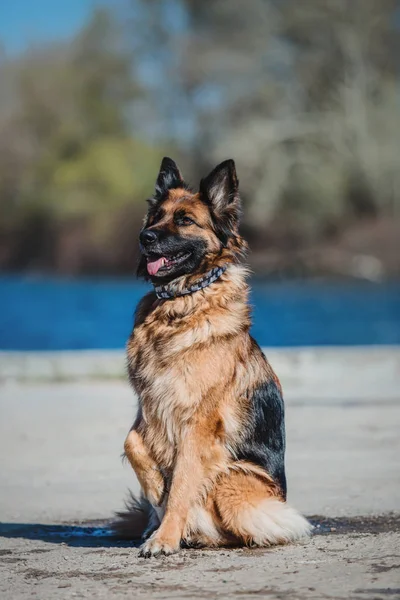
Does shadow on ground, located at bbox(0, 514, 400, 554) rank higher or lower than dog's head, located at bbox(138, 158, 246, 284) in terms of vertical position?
lower

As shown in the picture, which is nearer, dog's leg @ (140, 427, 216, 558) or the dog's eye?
dog's leg @ (140, 427, 216, 558)

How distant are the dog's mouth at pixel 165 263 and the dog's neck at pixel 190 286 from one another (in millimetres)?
93

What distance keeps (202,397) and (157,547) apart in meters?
0.87

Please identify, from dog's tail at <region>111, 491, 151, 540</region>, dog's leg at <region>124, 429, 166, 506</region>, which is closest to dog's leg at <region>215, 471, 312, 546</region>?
dog's leg at <region>124, 429, 166, 506</region>

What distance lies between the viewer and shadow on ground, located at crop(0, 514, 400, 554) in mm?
6082

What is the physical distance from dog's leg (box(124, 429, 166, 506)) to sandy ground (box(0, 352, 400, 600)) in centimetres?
33

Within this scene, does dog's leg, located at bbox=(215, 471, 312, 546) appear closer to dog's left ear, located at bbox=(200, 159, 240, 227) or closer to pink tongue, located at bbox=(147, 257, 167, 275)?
pink tongue, located at bbox=(147, 257, 167, 275)

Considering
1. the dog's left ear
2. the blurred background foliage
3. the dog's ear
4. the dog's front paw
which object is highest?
the blurred background foliage

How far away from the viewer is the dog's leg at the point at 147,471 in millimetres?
5766

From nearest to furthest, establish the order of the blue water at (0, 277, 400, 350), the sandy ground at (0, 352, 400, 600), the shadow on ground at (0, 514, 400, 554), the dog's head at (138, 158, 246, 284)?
the sandy ground at (0, 352, 400, 600) < the dog's head at (138, 158, 246, 284) < the shadow on ground at (0, 514, 400, 554) < the blue water at (0, 277, 400, 350)

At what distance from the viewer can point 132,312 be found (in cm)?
3662

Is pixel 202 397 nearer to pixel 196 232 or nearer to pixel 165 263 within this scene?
pixel 165 263

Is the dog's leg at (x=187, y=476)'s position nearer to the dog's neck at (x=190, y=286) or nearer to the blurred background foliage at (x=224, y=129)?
the dog's neck at (x=190, y=286)

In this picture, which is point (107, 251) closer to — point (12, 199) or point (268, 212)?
point (12, 199)
